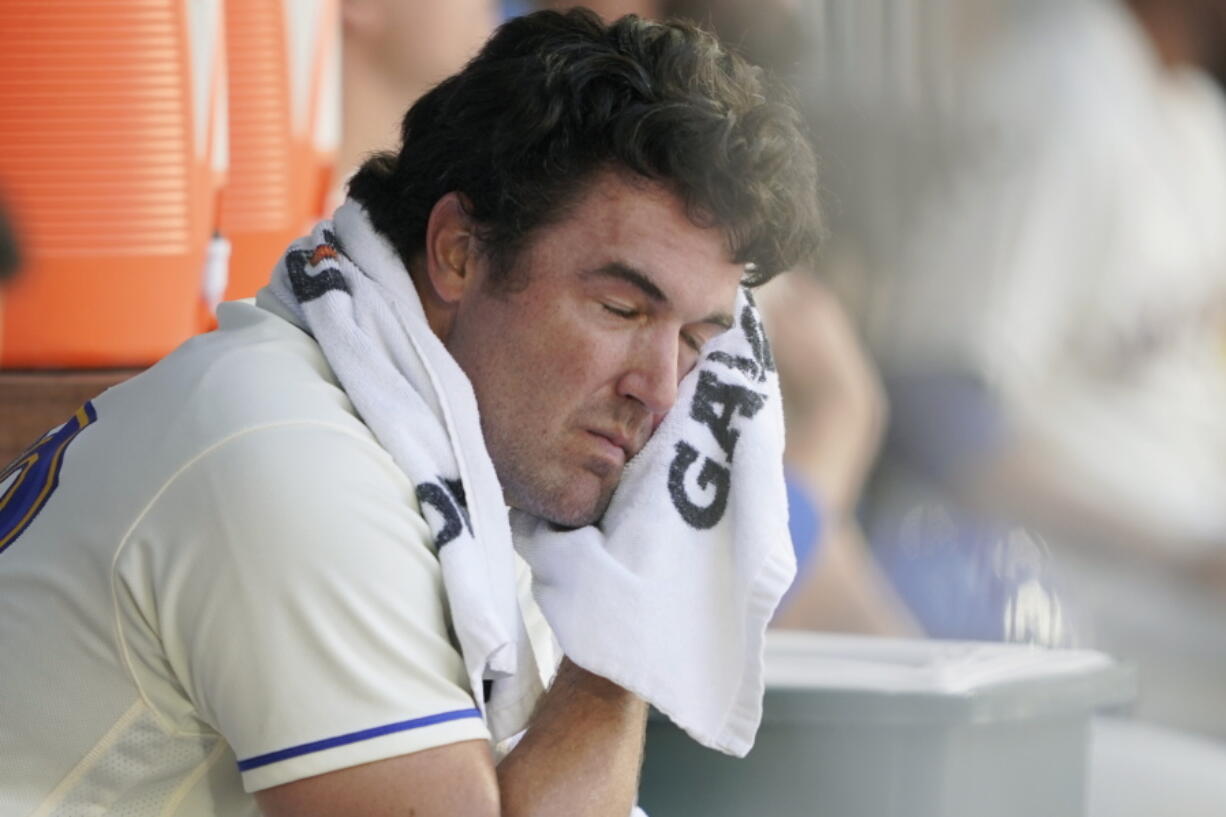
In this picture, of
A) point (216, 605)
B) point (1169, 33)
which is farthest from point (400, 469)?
point (1169, 33)

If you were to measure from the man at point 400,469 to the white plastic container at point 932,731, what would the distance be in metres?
0.20

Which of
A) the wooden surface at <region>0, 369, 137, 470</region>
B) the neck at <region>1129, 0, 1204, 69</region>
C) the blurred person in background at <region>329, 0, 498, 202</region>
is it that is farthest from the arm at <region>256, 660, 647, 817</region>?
the blurred person in background at <region>329, 0, 498, 202</region>

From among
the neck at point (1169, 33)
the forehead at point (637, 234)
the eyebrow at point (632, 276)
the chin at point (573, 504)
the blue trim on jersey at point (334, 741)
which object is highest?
the neck at point (1169, 33)

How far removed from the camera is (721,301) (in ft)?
3.95

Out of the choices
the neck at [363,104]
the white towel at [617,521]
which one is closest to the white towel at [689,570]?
the white towel at [617,521]

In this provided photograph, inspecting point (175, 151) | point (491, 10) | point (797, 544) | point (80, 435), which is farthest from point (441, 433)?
point (491, 10)

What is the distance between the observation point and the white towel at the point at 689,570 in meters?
1.08

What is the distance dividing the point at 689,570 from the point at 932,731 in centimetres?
22

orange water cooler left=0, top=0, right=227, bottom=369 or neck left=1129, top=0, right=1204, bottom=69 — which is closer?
neck left=1129, top=0, right=1204, bottom=69

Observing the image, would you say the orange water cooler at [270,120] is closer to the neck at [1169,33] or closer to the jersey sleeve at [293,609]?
the jersey sleeve at [293,609]

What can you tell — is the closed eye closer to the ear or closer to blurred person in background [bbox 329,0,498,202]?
the ear

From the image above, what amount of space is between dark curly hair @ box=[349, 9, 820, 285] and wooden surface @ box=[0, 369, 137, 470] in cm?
51

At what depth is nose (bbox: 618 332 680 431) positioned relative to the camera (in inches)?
45.9

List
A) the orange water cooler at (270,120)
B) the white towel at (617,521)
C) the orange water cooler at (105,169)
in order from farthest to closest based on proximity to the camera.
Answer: the orange water cooler at (270,120) → the orange water cooler at (105,169) → the white towel at (617,521)
